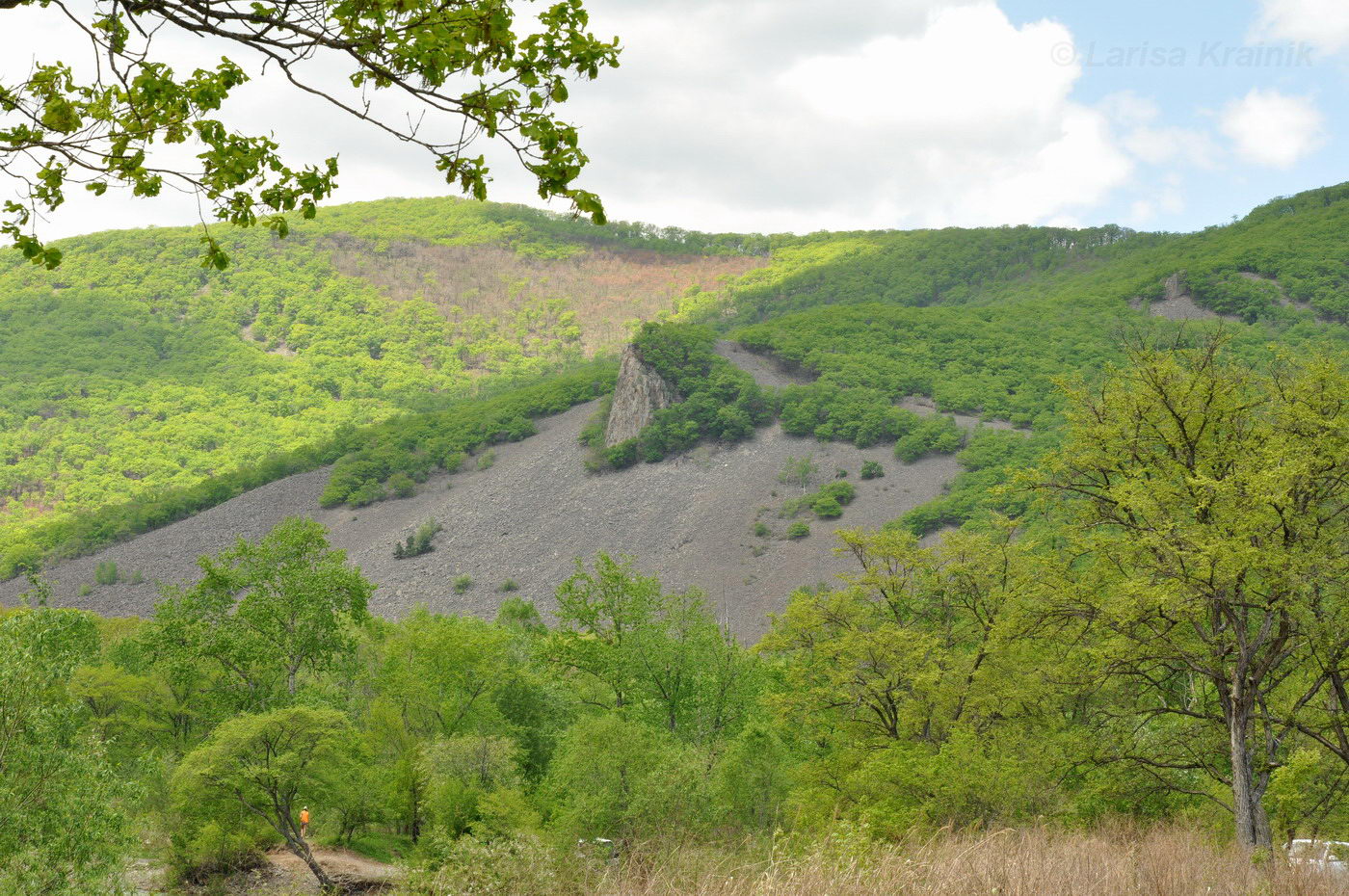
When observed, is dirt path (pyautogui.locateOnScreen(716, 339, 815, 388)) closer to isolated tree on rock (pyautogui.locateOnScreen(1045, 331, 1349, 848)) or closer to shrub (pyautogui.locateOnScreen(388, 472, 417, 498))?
shrub (pyautogui.locateOnScreen(388, 472, 417, 498))

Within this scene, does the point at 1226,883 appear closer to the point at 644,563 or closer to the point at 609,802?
the point at 609,802

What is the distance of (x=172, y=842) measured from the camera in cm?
3309

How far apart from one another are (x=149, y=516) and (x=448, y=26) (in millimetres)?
145989

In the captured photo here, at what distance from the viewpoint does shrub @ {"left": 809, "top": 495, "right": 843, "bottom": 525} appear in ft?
365

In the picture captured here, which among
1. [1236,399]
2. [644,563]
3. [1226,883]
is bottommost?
[644,563]

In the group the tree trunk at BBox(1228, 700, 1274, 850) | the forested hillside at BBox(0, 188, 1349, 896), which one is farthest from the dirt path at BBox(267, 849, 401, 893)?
the tree trunk at BBox(1228, 700, 1274, 850)

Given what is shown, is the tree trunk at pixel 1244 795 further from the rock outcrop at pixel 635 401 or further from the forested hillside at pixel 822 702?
the rock outcrop at pixel 635 401

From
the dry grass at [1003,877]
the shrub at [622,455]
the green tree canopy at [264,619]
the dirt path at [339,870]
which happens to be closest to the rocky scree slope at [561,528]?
the shrub at [622,455]

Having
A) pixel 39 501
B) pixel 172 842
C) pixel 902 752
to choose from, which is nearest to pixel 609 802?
pixel 902 752

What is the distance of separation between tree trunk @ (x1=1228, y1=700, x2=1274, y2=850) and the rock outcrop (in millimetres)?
120706

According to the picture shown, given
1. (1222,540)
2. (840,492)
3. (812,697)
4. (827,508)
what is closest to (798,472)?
(840,492)

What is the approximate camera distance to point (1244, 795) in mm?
16500

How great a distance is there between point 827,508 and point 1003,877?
105 m

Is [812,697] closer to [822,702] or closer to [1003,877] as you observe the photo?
[822,702]
